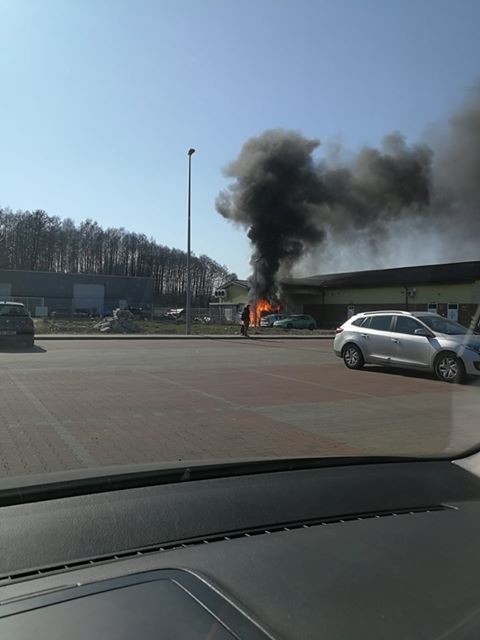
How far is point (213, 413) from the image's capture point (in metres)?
8.19

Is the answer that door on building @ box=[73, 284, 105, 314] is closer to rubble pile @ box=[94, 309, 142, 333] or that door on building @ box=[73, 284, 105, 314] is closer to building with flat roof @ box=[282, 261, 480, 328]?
building with flat roof @ box=[282, 261, 480, 328]

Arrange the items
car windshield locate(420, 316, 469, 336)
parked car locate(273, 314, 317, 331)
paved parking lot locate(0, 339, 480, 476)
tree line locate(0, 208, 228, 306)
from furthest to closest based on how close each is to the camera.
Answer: tree line locate(0, 208, 228, 306) → parked car locate(273, 314, 317, 331) → car windshield locate(420, 316, 469, 336) → paved parking lot locate(0, 339, 480, 476)

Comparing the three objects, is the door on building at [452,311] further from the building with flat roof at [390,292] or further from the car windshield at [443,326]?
the car windshield at [443,326]

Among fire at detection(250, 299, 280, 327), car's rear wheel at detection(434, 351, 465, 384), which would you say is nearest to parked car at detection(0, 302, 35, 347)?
car's rear wheel at detection(434, 351, 465, 384)

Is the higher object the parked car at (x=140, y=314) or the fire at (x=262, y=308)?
the fire at (x=262, y=308)

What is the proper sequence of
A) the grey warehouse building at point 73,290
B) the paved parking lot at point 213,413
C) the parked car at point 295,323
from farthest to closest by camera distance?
1. the grey warehouse building at point 73,290
2. the parked car at point 295,323
3. the paved parking lot at point 213,413

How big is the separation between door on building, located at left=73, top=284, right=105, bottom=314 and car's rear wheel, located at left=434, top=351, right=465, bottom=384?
6347 centimetres

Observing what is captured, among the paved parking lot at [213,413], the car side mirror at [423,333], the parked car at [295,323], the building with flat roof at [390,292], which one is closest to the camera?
the paved parking lot at [213,413]

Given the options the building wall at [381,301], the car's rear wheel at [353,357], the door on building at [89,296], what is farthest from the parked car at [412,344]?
the door on building at [89,296]

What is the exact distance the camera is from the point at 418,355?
1246 cm

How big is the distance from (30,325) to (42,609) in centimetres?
1866

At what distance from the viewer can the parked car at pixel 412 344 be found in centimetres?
1174

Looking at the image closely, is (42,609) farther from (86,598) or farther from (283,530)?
(283,530)

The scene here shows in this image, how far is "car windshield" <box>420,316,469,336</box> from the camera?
490 inches
